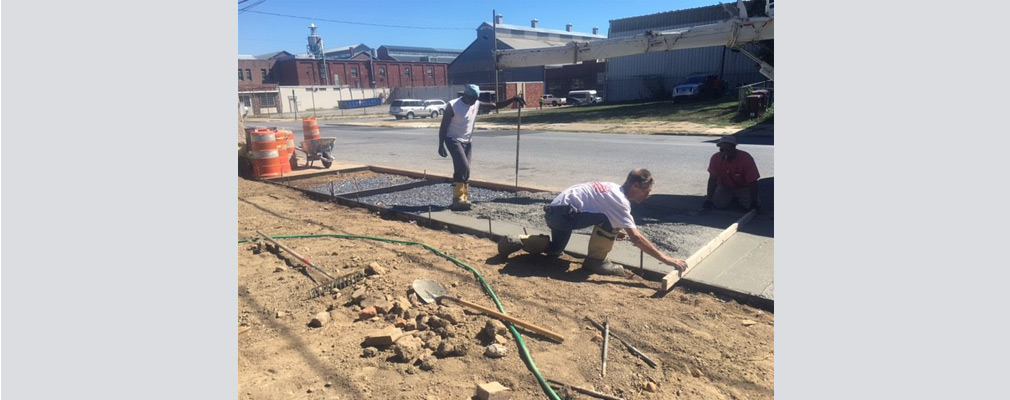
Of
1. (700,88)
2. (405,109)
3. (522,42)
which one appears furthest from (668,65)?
(522,42)

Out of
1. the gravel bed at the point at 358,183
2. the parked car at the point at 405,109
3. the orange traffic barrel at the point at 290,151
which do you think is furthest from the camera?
the parked car at the point at 405,109

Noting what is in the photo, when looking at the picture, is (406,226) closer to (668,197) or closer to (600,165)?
(668,197)

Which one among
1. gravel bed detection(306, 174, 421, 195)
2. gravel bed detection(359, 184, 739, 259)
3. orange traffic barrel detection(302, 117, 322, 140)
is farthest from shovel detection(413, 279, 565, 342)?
orange traffic barrel detection(302, 117, 322, 140)

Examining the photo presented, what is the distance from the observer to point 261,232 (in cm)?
636

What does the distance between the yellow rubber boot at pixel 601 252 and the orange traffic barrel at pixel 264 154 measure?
7813mm

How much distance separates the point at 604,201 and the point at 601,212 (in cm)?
13

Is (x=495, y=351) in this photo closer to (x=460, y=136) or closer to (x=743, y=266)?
(x=743, y=266)

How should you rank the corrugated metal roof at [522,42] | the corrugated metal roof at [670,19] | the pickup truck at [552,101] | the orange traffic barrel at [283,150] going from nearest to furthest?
the orange traffic barrel at [283,150], the corrugated metal roof at [670,19], the pickup truck at [552,101], the corrugated metal roof at [522,42]

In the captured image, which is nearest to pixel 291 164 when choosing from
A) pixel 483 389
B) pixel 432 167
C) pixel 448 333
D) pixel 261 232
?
pixel 432 167

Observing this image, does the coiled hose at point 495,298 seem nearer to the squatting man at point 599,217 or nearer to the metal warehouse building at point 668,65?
the squatting man at point 599,217

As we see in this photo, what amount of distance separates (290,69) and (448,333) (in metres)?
69.9

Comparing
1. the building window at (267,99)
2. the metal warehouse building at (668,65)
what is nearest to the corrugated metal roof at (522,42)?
the metal warehouse building at (668,65)

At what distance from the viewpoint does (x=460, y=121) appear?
7500 mm

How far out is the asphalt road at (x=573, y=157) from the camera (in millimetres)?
10438
